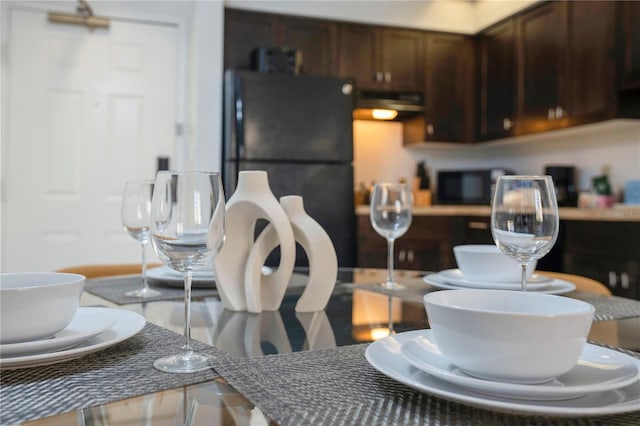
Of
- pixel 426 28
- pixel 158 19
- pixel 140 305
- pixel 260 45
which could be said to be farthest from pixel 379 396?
pixel 426 28

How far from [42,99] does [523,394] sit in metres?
3.57

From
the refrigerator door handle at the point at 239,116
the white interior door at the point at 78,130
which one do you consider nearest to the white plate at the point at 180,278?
the refrigerator door handle at the point at 239,116

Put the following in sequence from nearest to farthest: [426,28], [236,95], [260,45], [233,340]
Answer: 1. [233,340]
2. [236,95]
3. [260,45]
4. [426,28]

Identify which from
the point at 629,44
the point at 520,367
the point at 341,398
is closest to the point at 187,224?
the point at 341,398

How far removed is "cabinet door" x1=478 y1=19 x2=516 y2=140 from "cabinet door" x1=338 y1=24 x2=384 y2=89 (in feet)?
2.63

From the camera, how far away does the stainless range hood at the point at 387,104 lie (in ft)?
12.3

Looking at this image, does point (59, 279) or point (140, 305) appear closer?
point (59, 279)

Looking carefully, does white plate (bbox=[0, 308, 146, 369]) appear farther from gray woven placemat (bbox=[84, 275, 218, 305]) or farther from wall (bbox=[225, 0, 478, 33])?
wall (bbox=[225, 0, 478, 33])

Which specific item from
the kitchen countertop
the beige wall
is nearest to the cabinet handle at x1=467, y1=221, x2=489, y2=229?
the kitchen countertop

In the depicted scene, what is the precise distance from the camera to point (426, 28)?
3.96 meters

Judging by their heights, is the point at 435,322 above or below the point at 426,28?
below

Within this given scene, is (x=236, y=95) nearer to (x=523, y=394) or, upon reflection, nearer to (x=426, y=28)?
(x=426, y=28)

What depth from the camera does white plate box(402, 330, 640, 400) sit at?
0.42 meters

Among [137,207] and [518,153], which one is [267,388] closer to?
[137,207]
